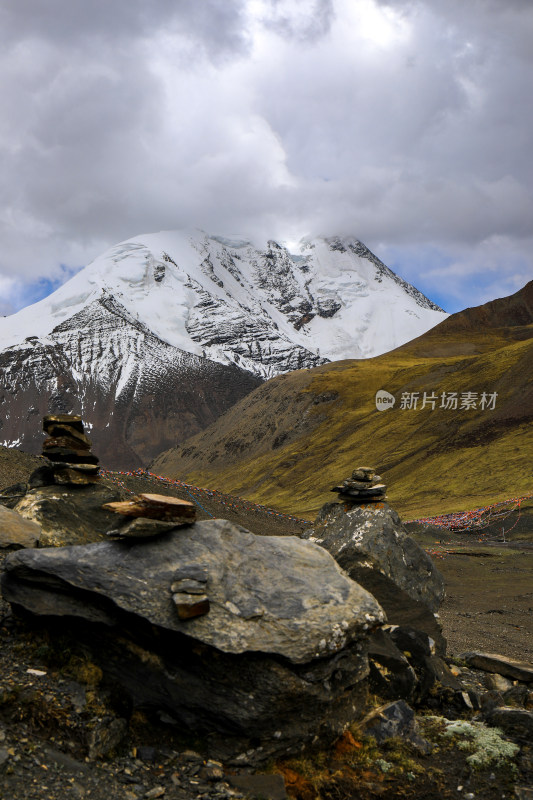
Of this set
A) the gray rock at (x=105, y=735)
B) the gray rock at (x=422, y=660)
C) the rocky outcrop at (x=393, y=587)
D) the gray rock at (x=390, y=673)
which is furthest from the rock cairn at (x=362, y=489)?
the gray rock at (x=105, y=735)

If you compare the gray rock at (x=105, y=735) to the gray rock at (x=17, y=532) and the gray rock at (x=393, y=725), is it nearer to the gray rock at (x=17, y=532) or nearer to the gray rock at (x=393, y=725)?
the gray rock at (x=393, y=725)

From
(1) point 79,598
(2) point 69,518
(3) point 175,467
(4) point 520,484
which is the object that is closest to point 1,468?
(2) point 69,518

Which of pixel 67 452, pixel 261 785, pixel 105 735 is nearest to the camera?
pixel 261 785

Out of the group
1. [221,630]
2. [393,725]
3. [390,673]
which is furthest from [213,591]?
[390,673]

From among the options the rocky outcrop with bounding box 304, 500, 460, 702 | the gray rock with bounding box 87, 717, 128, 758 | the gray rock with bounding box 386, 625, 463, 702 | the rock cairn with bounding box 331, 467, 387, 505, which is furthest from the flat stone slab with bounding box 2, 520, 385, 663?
the rock cairn with bounding box 331, 467, 387, 505

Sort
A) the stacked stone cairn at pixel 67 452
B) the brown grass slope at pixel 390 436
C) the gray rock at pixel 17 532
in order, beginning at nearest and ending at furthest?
the gray rock at pixel 17 532, the stacked stone cairn at pixel 67 452, the brown grass slope at pixel 390 436

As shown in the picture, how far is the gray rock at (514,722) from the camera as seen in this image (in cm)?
881

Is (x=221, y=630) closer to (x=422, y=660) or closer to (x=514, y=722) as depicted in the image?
(x=422, y=660)

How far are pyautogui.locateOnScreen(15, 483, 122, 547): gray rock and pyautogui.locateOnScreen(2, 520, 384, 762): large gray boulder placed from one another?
2712 mm

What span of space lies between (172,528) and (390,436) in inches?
3484

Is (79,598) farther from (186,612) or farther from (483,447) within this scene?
(483,447)

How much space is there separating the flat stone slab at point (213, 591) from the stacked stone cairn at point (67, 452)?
567 centimetres

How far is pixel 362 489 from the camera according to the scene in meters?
18.2

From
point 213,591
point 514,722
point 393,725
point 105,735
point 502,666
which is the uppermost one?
point 213,591
